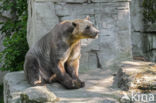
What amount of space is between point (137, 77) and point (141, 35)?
369cm

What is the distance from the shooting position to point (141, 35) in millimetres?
7930

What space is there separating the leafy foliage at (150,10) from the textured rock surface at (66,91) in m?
2.94

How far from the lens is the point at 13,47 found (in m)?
7.07

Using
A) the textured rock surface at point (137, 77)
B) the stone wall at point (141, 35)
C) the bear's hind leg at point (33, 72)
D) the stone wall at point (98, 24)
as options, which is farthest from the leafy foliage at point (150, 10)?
the bear's hind leg at point (33, 72)

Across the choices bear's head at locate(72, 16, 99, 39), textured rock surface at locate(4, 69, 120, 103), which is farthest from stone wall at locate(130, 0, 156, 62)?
bear's head at locate(72, 16, 99, 39)

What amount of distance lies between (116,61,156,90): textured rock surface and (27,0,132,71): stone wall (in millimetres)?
888

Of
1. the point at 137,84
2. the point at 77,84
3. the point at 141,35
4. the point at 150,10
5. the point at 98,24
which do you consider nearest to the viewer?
the point at 137,84

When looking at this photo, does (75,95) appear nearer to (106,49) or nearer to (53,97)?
(53,97)

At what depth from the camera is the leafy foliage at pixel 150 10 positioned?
767 cm

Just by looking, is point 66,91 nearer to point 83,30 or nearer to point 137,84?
point 83,30

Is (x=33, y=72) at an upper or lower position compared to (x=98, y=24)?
lower

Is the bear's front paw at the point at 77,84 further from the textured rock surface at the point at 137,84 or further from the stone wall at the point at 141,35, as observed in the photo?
the stone wall at the point at 141,35

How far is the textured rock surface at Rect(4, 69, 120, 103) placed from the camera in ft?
12.8

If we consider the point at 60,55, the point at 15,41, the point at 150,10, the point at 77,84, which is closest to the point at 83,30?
the point at 60,55
